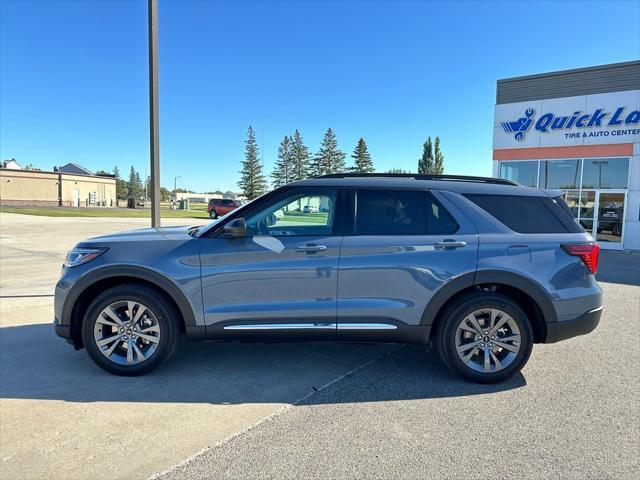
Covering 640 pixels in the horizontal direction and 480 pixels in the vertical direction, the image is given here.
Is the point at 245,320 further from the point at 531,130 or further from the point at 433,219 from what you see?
the point at 531,130

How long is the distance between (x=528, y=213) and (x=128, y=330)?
149 inches

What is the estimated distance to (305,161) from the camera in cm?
7538

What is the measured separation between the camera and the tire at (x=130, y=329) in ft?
12.4

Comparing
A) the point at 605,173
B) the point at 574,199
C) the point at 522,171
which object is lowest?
the point at 574,199

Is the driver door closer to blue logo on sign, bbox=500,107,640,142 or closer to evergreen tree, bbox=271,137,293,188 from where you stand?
blue logo on sign, bbox=500,107,640,142

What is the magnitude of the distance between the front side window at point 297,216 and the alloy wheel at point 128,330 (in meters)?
1.22

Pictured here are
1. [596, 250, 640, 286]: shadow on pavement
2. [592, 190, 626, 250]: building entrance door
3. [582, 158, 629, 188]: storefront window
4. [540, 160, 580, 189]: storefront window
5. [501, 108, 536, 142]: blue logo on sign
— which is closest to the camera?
[596, 250, 640, 286]: shadow on pavement

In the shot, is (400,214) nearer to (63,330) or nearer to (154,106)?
(63,330)

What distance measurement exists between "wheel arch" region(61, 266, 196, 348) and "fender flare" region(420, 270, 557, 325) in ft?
6.93

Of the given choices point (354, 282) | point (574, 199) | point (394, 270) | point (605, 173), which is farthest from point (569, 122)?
point (354, 282)

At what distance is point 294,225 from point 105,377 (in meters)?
2.19

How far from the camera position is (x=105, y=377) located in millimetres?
3848

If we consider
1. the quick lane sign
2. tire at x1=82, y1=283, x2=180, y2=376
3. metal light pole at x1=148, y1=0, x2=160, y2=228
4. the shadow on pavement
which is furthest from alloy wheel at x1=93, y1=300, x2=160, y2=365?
the quick lane sign

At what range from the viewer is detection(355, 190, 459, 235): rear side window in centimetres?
382
